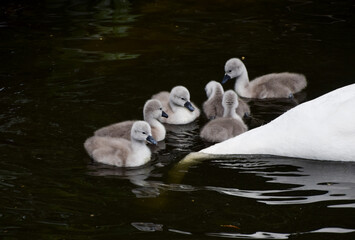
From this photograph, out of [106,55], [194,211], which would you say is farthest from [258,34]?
[194,211]

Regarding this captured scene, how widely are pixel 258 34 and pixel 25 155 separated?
15.5 feet

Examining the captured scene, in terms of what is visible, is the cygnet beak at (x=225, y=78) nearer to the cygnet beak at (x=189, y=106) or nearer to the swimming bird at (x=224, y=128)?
the cygnet beak at (x=189, y=106)

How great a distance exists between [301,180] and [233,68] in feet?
8.91

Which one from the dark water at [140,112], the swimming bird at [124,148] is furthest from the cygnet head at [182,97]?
the swimming bird at [124,148]

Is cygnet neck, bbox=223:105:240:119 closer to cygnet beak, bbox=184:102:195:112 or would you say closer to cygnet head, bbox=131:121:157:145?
cygnet beak, bbox=184:102:195:112

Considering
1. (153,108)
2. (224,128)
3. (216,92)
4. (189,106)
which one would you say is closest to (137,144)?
(153,108)

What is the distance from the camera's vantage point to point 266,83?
916cm

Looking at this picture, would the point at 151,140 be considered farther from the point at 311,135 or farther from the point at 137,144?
the point at 311,135

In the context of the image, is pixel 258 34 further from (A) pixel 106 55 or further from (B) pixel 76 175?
(B) pixel 76 175

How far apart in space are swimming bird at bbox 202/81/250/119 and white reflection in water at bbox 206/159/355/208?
1350mm

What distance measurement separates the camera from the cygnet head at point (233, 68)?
9.26 meters

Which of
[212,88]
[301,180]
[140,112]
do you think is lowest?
[301,180]

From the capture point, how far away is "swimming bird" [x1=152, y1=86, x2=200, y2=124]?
8.48m

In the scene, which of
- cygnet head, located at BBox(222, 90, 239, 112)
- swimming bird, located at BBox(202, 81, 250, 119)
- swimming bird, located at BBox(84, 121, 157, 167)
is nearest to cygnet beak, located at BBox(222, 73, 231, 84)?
swimming bird, located at BBox(202, 81, 250, 119)
